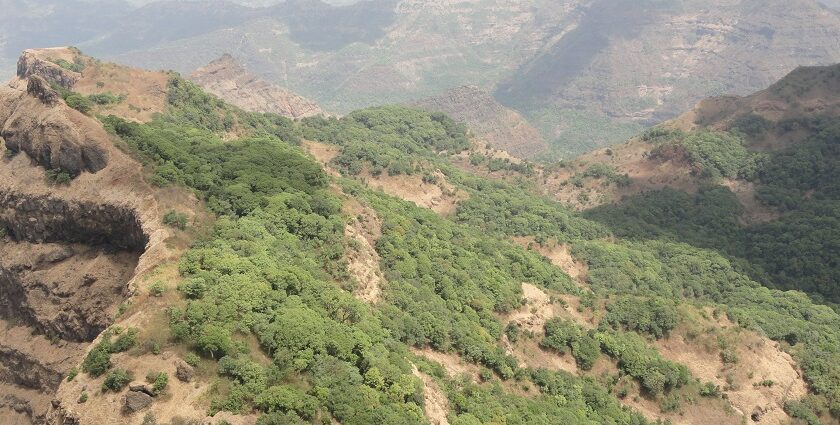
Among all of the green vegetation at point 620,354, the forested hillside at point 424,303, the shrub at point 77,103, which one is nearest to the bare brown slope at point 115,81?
the forested hillside at point 424,303

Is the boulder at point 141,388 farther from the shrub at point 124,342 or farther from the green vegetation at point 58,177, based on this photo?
the green vegetation at point 58,177

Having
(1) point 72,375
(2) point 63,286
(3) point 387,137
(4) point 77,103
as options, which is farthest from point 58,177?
(3) point 387,137

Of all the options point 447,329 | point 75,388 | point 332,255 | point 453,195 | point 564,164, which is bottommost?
point 564,164

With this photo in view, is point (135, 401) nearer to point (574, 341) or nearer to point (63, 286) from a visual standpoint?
point (63, 286)

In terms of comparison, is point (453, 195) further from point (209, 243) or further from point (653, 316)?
point (209, 243)

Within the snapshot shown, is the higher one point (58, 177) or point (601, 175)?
point (58, 177)

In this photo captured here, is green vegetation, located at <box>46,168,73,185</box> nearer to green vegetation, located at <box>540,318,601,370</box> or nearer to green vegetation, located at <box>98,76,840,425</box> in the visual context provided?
green vegetation, located at <box>98,76,840,425</box>

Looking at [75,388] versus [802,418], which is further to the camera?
[802,418]

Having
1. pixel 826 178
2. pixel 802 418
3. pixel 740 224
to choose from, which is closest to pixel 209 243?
pixel 802 418

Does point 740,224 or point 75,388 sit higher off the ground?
point 75,388

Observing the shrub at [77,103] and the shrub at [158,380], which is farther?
the shrub at [77,103]

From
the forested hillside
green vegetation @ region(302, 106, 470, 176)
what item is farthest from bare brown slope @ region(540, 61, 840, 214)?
green vegetation @ region(302, 106, 470, 176)
